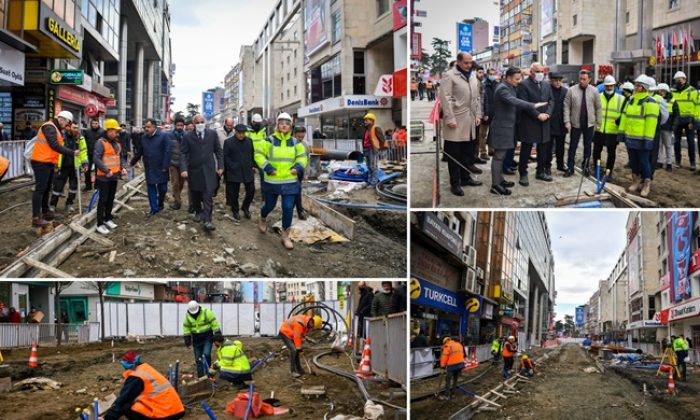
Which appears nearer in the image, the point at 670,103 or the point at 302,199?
the point at 302,199

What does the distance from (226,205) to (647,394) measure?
7.08 meters

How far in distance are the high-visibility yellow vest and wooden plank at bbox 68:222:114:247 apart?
5278mm

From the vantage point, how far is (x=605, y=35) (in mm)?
7031

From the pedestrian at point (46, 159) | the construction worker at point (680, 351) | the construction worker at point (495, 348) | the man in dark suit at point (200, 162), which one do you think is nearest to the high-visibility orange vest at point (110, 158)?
the pedestrian at point (46, 159)

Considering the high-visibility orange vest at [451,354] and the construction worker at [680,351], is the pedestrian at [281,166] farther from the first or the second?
the construction worker at [680,351]

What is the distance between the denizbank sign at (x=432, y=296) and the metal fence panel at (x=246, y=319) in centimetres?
490

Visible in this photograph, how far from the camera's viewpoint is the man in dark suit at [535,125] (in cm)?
577

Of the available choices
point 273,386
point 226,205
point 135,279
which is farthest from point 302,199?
point 273,386

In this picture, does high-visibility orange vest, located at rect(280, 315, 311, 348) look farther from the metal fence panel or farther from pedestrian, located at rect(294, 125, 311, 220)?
the metal fence panel

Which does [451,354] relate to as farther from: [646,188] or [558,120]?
[558,120]

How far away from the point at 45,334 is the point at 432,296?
31.8 feet

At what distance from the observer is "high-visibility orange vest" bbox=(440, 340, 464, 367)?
6.25 m

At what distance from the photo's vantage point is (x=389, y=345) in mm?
6938

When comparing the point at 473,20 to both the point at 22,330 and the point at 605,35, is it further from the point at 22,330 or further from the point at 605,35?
the point at 22,330
